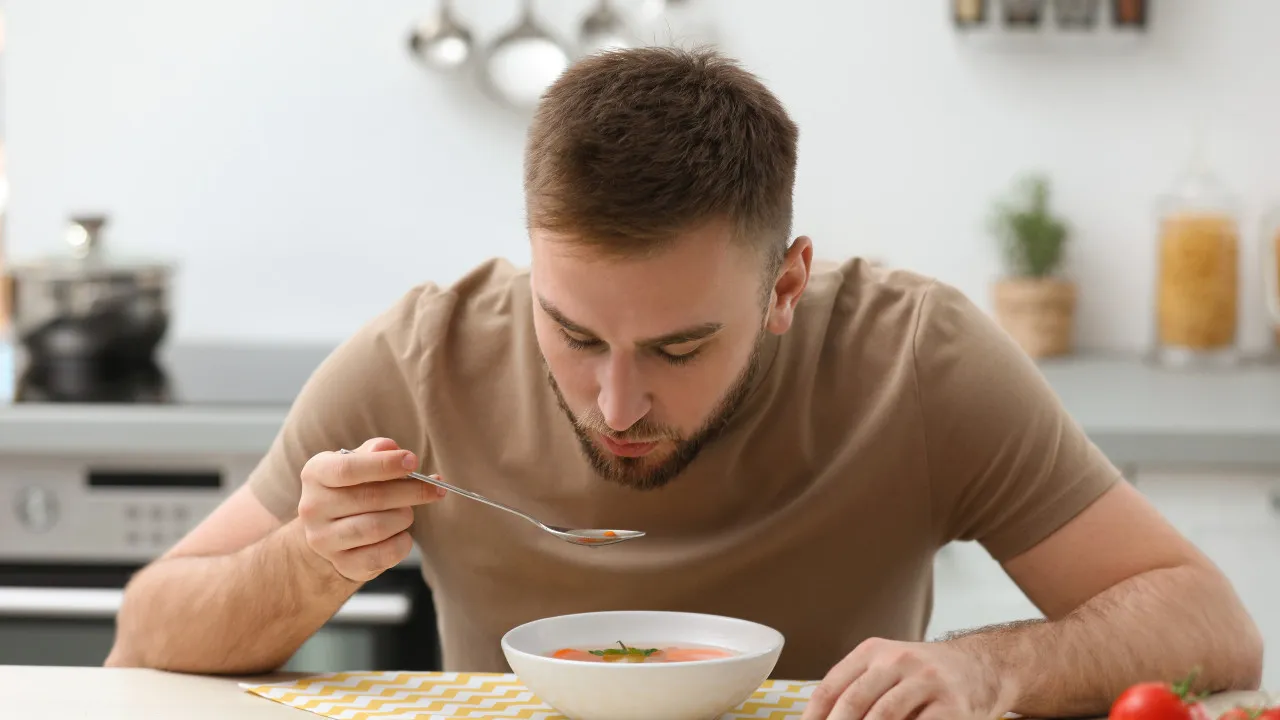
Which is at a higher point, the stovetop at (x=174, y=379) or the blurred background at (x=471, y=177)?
the blurred background at (x=471, y=177)

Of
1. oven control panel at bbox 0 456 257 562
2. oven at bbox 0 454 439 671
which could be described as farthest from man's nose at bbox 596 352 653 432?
oven control panel at bbox 0 456 257 562

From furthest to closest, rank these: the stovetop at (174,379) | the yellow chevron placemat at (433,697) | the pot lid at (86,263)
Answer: the pot lid at (86,263), the stovetop at (174,379), the yellow chevron placemat at (433,697)

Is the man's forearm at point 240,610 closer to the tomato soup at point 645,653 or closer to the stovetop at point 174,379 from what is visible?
the tomato soup at point 645,653

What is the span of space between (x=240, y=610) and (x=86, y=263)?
4.09 ft

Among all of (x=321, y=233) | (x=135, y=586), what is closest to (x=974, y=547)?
(x=135, y=586)

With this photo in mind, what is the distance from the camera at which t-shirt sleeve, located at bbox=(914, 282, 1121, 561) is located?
54.3 inches

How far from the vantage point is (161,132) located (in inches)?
110

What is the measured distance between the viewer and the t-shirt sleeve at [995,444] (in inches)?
54.3

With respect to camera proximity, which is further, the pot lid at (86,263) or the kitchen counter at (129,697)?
the pot lid at (86,263)

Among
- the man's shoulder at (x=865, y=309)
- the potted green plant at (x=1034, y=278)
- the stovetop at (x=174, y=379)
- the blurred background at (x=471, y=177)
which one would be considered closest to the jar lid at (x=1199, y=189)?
the blurred background at (x=471, y=177)

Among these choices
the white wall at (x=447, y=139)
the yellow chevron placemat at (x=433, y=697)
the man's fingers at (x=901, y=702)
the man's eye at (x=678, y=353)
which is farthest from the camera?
the white wall at (x=447, y=139)

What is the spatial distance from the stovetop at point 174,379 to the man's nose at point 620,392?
3.56 ft

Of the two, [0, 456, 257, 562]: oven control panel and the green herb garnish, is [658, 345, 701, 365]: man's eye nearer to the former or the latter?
the green herb garnish

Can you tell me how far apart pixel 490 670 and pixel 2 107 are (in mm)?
1970
